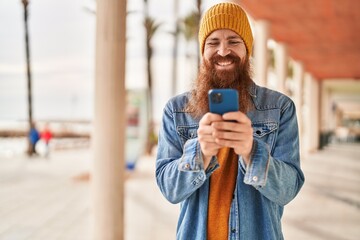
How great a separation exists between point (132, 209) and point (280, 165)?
23.6 ft

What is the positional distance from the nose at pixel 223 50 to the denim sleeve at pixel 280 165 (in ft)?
1.04

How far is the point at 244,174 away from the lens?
1.45 meters

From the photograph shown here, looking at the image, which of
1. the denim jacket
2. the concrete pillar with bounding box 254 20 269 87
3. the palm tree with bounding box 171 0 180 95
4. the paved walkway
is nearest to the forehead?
Answer: the denim jacket

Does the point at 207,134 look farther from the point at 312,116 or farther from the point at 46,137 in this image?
the point at 312,116

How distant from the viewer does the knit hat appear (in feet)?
4.95

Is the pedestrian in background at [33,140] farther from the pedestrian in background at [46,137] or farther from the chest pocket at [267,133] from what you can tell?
the chest pocket at [267,133]

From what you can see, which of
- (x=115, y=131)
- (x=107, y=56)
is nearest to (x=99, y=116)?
(x=115, y=131)

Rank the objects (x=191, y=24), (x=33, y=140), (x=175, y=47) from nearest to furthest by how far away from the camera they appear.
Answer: (x=33, y=140) < (x=175, y=47) < (x=191, y=24)

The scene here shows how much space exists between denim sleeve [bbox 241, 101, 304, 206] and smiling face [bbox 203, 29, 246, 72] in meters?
0.27

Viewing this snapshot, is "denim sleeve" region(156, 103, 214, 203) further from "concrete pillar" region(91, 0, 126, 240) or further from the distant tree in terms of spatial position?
the distant tree

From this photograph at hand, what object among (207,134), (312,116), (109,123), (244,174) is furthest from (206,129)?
(312,116)

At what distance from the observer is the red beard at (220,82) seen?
5.05ft

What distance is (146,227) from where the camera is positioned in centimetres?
690

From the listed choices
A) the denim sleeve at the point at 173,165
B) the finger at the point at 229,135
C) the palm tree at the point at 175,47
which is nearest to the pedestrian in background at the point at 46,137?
the palm tree at the point at 175,47
